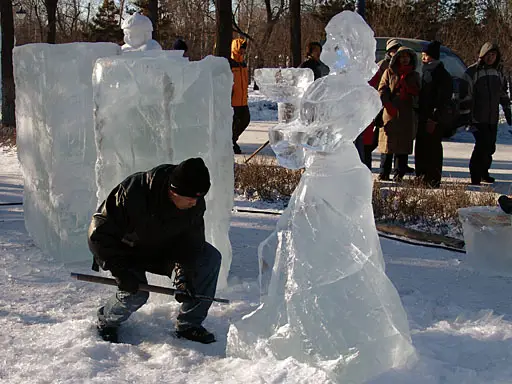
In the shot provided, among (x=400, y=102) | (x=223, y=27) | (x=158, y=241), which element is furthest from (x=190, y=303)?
(x=223, y=27)

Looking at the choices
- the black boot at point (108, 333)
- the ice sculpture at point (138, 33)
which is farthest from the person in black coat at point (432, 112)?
the black boot at point (108, 333)

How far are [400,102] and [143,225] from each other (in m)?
4.92

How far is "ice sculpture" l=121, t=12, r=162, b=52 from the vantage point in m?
6.28

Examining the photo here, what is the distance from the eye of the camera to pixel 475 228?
4.75m

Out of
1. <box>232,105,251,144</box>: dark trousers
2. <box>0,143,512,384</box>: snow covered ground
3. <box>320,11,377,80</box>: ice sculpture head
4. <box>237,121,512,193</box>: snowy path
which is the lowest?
<box>0,143,512,384</box>: snow covered ground

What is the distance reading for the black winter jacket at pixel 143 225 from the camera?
3.30 meters

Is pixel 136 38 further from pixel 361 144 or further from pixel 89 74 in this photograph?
pixel 361 144

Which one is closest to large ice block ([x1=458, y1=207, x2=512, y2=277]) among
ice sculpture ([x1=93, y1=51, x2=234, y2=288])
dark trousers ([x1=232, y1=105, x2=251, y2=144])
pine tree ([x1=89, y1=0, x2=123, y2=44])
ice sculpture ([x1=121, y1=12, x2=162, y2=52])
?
ice sculpture ([x1=93, y1=51, x2=234, y2=288])

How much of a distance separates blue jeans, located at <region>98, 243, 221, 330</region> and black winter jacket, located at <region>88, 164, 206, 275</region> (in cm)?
7

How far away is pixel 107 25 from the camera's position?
112 feet

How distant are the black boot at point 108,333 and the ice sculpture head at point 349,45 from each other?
5.73 feet

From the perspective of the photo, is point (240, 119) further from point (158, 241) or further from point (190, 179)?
point (190, 179)

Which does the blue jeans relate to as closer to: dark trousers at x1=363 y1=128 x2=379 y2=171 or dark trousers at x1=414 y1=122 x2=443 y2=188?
dark trousers at x1=363 y1=128 x2=379 y2=171

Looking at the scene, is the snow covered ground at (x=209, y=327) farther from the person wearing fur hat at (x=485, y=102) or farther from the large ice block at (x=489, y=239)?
the person wearing fur hat at (x=485, y=102)
